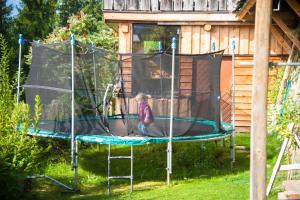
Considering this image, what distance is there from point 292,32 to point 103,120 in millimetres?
4550

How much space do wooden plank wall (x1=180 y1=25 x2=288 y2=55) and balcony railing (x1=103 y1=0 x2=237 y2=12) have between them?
55 centimetres

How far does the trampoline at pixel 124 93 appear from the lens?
29.7 ft

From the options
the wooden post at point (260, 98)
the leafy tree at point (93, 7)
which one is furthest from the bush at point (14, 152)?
the leafy tree at point (93, 7)

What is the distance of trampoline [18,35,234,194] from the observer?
9.05 metres

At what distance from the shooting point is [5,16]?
16.3 meters

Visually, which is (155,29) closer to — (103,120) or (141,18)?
(141,18)

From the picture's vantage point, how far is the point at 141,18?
14.3 m

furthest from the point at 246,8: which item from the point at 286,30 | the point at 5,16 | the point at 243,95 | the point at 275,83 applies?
the point at 5,16

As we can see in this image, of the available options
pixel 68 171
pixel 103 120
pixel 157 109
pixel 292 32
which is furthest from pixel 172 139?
pixel 292 32

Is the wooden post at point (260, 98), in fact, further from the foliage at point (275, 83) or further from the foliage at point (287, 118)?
the foliage at point (275, 83)

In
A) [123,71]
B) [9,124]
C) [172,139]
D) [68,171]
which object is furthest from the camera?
[68,171]

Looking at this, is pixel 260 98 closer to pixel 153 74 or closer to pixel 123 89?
pixel 153 74

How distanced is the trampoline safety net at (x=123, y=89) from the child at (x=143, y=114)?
0.14 feet

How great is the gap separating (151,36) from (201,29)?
1488mm
